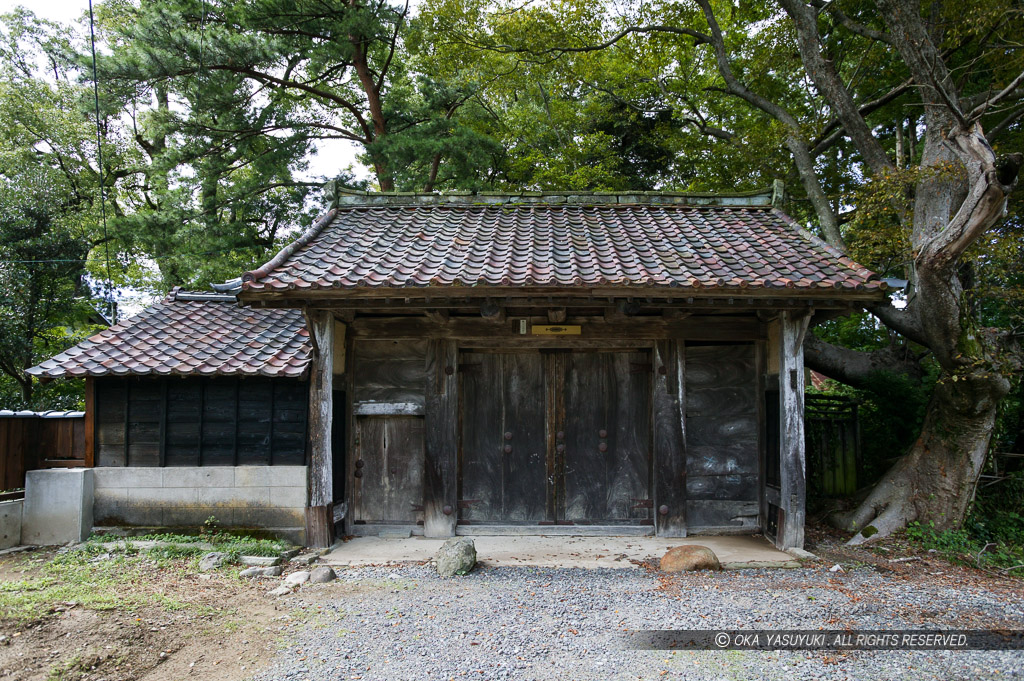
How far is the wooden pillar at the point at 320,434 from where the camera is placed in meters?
6.47

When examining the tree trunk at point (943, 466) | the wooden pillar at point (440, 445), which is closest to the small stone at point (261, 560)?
the wooden pillar at point (440, 445)

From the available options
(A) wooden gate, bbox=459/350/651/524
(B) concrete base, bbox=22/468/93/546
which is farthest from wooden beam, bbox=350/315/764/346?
(B) concrete base, bbox=22/468/93/546

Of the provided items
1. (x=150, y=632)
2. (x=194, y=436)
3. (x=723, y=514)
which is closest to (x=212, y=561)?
(x=194, y=436)

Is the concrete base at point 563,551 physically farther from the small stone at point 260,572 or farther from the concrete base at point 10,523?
the concrete base at point 10,523

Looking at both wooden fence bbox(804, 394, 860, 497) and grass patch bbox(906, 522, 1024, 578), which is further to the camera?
wooden fence bbox(804, 394, 860, 497)

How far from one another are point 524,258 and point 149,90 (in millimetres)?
10610

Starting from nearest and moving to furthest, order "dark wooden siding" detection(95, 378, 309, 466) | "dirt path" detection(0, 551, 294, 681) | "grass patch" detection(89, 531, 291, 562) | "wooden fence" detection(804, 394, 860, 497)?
1. "dirt path" detection(0, 551, 294, 681)
2. "grass patch" detection(89, 531, 291, 562)
3. "dark wooden siding" detection(95, 378, 309, 466)
4. "wooden fence" detection(804, 394, 860, 497)

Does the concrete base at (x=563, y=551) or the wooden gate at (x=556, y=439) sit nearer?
the concrete base at (x=563, y=551)

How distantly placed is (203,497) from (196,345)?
175 cm

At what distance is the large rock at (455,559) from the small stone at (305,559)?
1294 millimetres

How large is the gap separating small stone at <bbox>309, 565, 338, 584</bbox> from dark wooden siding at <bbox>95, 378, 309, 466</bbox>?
4.64 ft

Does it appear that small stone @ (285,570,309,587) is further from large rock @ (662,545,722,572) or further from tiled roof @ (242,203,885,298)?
large rock @ (662,545,722,572)

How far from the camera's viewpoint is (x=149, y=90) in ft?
40.9

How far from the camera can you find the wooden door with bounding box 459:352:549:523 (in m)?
7.14
